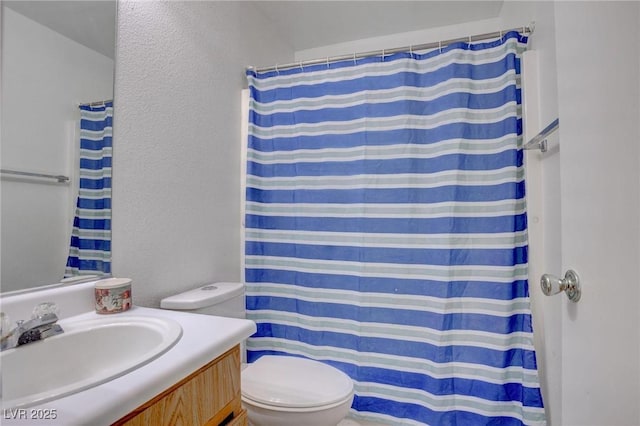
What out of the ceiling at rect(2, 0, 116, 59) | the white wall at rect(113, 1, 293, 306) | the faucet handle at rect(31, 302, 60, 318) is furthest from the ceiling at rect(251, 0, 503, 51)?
the faucet handle at rect(31, 302, 60, 318)

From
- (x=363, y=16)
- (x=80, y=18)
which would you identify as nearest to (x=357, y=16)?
(x=363, y=16)

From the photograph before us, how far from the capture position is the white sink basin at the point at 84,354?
0.69m

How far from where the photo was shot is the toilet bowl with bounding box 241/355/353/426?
1.15 m

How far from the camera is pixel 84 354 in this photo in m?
0.84

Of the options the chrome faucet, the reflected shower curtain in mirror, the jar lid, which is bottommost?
the chrome faucet

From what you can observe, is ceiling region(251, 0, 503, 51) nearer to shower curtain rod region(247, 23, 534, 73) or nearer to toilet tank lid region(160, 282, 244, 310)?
shower curtain rod region(247, 23, 534, 73)

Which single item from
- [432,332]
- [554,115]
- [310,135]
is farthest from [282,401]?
[554,115]

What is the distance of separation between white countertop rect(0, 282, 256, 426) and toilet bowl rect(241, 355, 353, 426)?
0.46 m

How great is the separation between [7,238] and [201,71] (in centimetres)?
108

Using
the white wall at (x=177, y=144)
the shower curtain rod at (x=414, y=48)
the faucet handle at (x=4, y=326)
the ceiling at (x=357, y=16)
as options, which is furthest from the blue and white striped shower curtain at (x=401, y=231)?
the faucet handle at (x=4, y=326)

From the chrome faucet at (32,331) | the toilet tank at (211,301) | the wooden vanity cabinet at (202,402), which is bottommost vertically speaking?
the wooden vanity cabinet at (202,402)

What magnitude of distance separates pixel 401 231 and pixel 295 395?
2.85 ft

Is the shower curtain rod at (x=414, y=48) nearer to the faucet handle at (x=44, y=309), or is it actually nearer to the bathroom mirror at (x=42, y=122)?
the bathroom mirror at (x=42, y=122)

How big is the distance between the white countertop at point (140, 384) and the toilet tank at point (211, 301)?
32 cm
